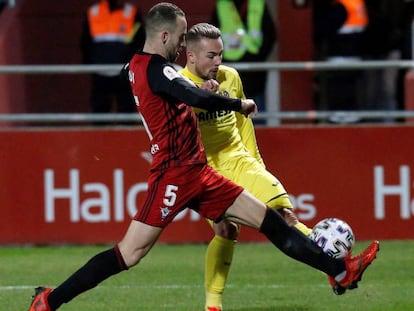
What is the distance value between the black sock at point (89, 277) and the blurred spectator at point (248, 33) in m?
5.62

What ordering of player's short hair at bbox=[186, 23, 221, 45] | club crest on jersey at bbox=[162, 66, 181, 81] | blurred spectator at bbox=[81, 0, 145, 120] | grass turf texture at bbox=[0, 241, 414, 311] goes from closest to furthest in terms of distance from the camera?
club crest on jersey at bbox=[162, 66, 181, 81] < player's short hair at bbox=[186, 23, 221, 45] < grass turf texture at bbox=[0, 241, 414, 311] < blurred spectator at bbox=[81, 0, 145, 120]

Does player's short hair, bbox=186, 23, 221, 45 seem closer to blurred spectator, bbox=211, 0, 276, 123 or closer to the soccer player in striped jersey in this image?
the soccer player in striped jersey

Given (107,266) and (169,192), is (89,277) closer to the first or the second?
(107,266)

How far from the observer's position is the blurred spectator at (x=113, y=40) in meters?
13.8

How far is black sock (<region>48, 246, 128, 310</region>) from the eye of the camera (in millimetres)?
7887

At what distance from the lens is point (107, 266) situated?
7.89m

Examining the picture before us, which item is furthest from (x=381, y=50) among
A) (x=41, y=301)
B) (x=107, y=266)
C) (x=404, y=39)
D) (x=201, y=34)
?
(x=41, y=301)

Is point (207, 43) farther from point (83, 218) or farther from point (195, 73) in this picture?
point (83, 218)

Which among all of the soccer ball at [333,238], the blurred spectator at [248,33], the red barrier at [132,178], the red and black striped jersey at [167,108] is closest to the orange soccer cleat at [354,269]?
the soccer ball at [333,238]

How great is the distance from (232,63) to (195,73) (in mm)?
4489

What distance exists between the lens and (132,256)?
7.89 metres

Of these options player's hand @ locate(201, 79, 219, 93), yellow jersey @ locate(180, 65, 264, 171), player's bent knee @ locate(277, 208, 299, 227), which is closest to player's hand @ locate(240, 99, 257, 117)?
player's hand @ locate(201, 79, 219, 93)

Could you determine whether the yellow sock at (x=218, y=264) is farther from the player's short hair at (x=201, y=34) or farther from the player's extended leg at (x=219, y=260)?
the player's short hair at (x=201, y=34)

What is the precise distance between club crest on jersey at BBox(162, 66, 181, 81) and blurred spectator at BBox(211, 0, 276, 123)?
558 cm
